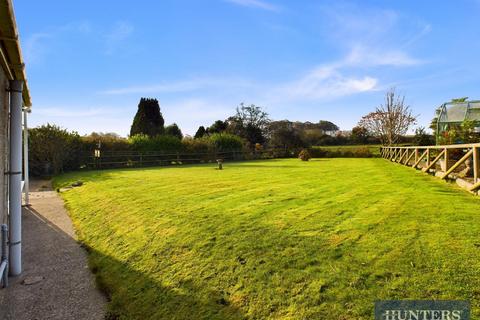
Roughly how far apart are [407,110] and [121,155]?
32093mm

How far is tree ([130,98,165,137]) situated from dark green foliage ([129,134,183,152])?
37.6ft

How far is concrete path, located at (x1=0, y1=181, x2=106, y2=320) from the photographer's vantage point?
3666 mm

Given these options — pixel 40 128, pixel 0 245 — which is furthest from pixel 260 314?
pixel 40 128

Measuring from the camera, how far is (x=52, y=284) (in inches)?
174

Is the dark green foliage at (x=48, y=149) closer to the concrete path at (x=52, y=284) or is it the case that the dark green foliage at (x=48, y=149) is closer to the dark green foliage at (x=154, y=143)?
the dark green foliage at (x=154, y=143)

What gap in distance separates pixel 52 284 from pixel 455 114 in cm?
1740

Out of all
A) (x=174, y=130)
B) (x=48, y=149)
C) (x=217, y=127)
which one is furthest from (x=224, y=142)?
(x=48, y=149)

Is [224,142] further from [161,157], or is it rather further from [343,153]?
[343,153]

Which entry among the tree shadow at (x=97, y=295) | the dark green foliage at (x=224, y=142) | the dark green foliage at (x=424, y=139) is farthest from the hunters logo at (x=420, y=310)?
the dark green foliage at (x=224, y=142)

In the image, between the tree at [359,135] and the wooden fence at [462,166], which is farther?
the tree at [359,135]

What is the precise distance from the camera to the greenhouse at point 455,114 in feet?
44.9

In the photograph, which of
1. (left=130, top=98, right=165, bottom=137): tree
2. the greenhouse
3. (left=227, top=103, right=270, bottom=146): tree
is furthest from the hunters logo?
(left=227, top=103, right=270, bottom=146): tree

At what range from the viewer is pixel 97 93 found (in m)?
18.9

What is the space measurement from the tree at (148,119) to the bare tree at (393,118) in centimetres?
2829
